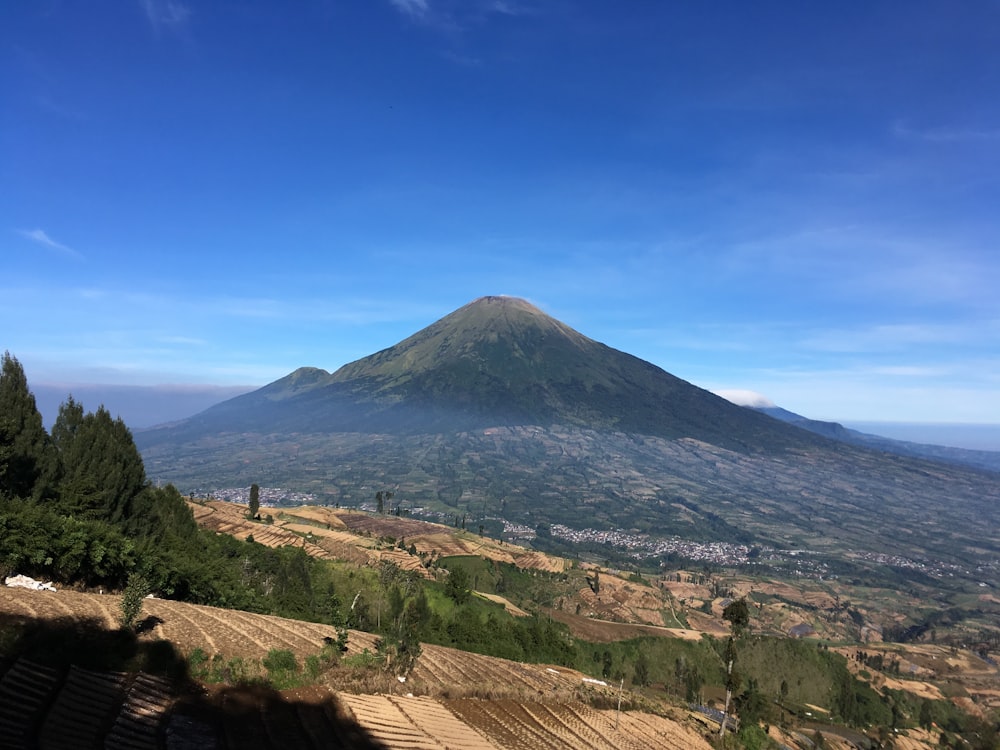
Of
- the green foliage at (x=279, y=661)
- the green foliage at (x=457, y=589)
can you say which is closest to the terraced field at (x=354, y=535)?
the green foliage at (x=457, y=589)

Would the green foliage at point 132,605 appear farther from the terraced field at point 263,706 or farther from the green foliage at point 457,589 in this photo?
the green foliage at point 457,589

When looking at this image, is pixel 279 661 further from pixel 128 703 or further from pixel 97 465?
pixel 97 465

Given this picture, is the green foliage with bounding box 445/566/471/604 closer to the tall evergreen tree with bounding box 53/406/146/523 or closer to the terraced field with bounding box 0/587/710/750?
the terraced field with bounding box 0/587/710/750

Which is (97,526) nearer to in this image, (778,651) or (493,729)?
(493,729)

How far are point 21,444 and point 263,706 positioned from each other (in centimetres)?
2453

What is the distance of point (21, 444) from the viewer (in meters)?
31.6

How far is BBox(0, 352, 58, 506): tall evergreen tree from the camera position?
2917cm

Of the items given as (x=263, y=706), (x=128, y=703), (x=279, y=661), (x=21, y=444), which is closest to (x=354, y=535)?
(x=21, y=444)

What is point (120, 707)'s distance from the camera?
15070mm

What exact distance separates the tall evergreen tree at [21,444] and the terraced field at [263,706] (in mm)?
12612

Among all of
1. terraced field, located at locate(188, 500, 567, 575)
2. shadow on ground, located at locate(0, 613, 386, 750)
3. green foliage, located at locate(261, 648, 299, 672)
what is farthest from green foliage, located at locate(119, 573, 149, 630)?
terraced field, located at locate(188, 500, 567, 575)

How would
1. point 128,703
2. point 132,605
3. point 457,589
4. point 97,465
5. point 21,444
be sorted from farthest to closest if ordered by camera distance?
point 457,589 → point 97,465 → point 21,444 → point 132,605 → point 128,703

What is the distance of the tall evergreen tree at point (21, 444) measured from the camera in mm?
29172

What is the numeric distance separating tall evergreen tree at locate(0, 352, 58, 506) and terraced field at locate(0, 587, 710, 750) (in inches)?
497
